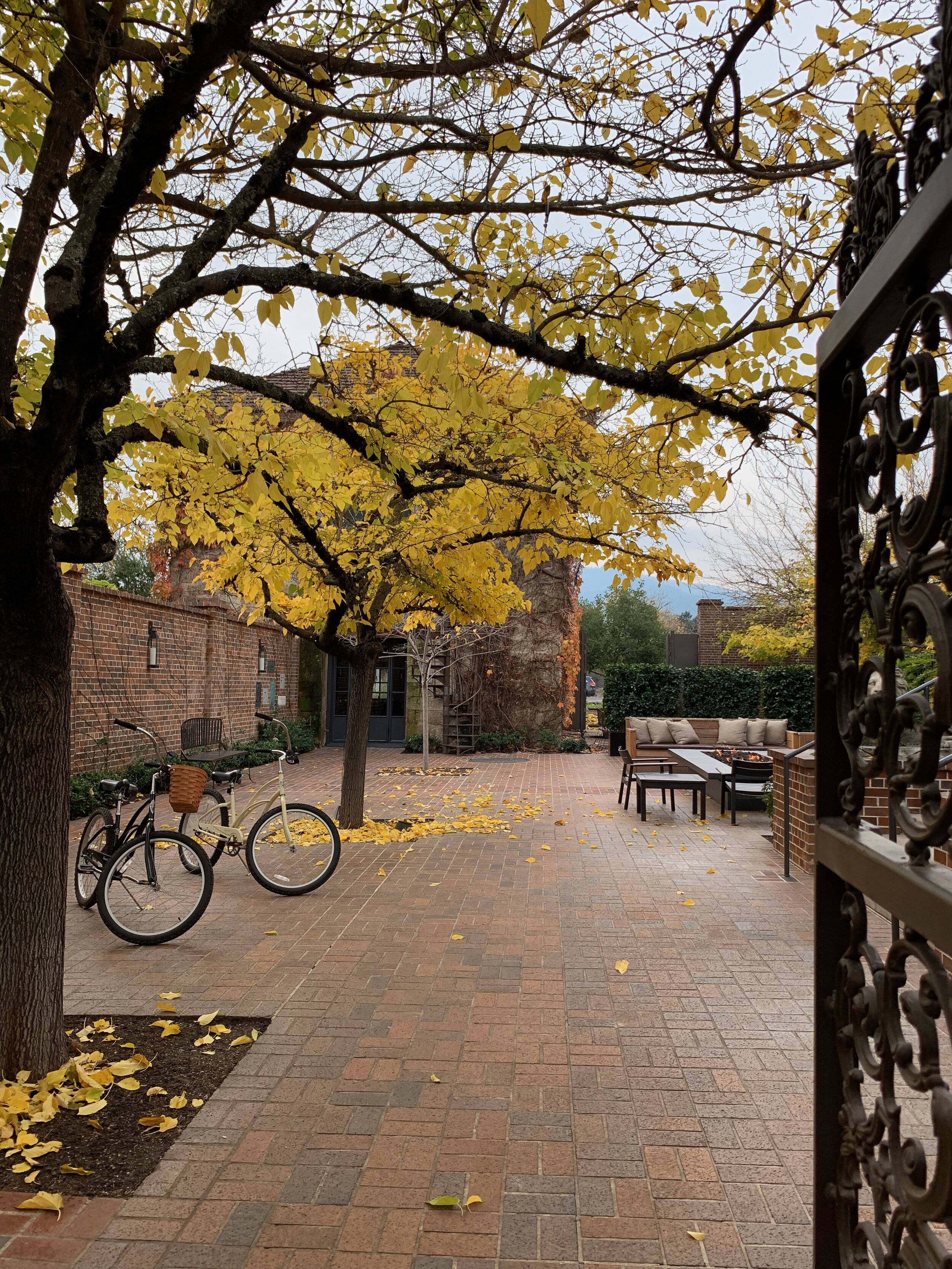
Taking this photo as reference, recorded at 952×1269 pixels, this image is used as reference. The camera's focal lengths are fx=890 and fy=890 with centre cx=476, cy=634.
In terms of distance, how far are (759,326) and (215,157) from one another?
11.1ft

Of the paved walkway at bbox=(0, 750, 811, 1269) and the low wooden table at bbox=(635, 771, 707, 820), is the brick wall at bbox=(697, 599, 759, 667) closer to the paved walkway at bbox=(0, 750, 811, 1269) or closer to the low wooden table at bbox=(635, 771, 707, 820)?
the low wooden table at bbox=(635, 771, 707, 820)

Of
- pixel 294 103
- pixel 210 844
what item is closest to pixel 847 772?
pixel 294 103

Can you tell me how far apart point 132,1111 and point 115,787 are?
2.99 metres

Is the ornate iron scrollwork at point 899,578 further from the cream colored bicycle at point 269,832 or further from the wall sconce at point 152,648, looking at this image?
the wall sconce at point 152,648

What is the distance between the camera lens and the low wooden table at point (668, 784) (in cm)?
1050

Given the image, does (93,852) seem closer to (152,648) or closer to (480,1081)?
(480,1081)

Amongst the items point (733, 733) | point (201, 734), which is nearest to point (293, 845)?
point (201, 734)

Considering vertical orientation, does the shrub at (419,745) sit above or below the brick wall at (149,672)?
below

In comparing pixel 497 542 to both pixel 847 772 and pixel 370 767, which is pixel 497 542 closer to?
pixel 370 767

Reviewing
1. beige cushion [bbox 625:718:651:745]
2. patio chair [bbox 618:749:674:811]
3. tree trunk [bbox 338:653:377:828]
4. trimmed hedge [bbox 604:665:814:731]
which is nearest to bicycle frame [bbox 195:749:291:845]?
tree trunk [bbox 338:653:377:828]

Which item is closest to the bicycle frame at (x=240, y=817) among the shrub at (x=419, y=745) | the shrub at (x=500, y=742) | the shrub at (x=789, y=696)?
the shrub at (x=419, y=745)

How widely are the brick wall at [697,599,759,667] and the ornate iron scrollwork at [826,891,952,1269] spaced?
24.9 meters

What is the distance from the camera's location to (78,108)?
3762 mm

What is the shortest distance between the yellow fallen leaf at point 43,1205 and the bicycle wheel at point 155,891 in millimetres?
2884
